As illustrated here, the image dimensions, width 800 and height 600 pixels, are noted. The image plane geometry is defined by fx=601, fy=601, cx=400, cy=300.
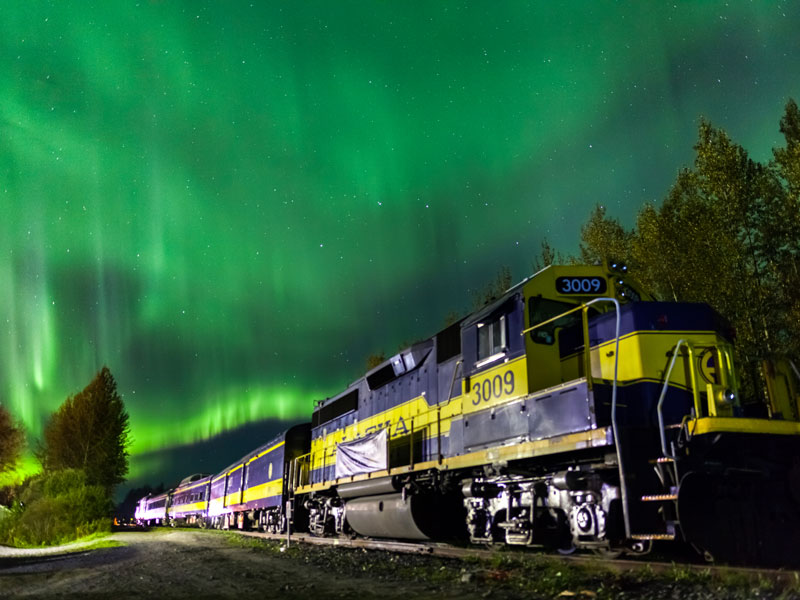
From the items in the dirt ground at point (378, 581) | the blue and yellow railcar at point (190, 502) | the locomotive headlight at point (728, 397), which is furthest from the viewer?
the blue and yellow railcar at point (190, 502)

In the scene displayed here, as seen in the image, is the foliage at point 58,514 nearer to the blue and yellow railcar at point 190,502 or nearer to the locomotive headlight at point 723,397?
the blue and yellow railcar at point 190,502

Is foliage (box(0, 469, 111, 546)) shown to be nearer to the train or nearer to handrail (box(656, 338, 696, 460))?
the train

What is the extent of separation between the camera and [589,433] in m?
8.03

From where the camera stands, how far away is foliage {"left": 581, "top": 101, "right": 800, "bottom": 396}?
23.5 metres

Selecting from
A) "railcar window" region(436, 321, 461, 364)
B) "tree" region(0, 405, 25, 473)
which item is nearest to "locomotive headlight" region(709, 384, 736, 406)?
"railcar window" region(436, 321, 461, 364)

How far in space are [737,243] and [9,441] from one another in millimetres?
48204

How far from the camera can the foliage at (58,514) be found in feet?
105

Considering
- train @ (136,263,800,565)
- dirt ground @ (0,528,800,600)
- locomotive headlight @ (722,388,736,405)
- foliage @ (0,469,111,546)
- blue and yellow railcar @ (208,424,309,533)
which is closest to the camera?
dirt ground @ (0,528,800,600)

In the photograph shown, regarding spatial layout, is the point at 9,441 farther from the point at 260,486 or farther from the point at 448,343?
the point at 448,343

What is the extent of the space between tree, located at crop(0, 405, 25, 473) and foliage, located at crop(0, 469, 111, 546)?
5507mm

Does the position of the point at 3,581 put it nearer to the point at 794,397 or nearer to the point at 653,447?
the point at 653,447

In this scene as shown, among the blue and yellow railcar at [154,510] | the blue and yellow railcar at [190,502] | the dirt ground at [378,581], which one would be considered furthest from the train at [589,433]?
the blue and yellow railcar at [154,510]

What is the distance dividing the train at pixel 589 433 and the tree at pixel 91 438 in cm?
4865

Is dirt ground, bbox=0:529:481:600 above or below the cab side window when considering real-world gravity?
below
